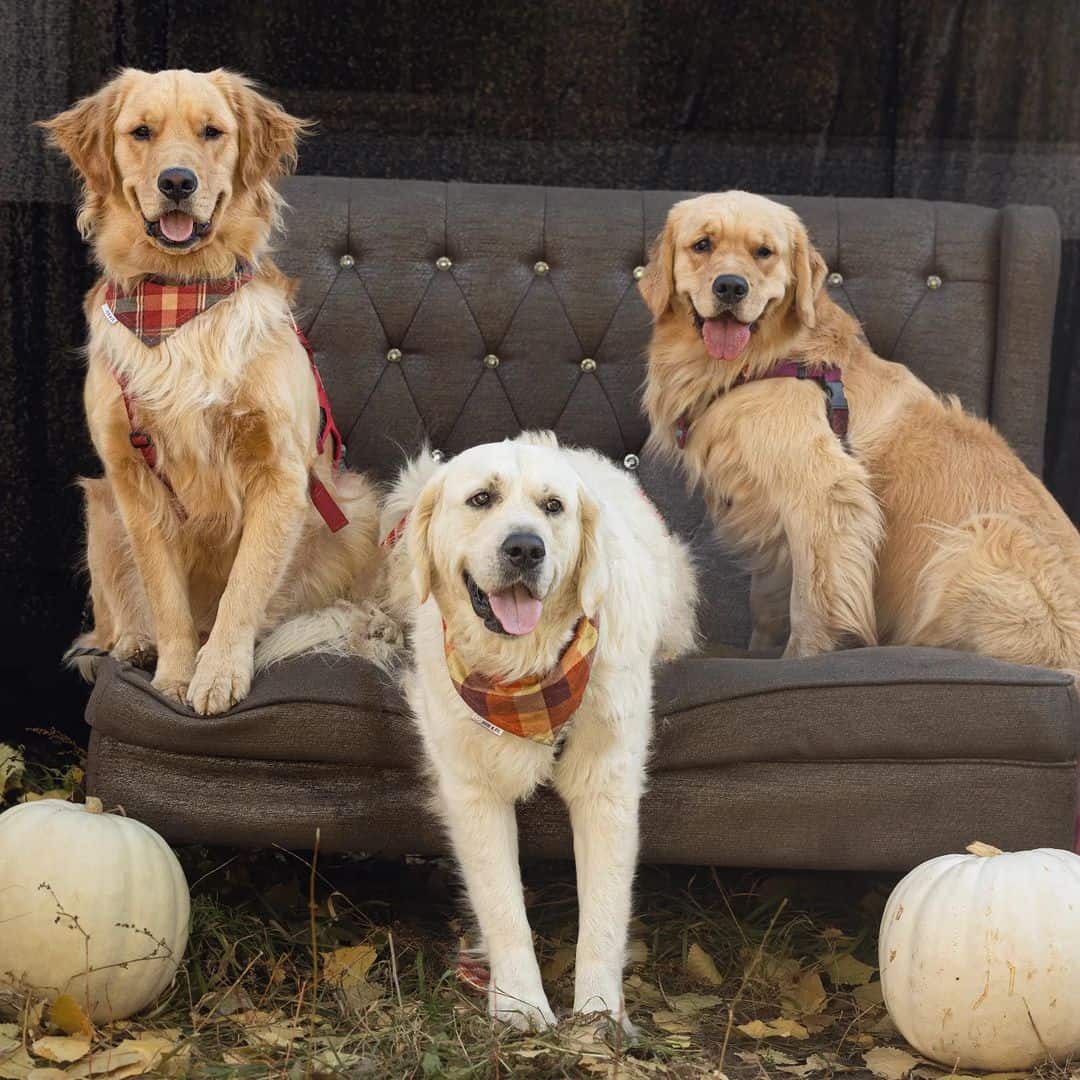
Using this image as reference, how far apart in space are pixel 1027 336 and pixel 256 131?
2.10 meters

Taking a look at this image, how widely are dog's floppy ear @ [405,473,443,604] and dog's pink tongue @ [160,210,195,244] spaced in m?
0.86

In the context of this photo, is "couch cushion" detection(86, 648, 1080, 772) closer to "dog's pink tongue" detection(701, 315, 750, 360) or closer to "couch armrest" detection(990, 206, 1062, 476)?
"dog's pink tongue" detection(701, 315, 750, 360)

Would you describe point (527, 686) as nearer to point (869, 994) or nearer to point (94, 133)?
point (869, 994)

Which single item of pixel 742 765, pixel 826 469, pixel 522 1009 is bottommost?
pixel 522 1009

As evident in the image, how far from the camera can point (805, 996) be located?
8.56ft

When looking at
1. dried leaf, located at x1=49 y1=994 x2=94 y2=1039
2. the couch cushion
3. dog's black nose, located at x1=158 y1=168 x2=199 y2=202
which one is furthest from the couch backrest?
dried leaf, located at x1=49 y1=994 x2=94 y2=1039

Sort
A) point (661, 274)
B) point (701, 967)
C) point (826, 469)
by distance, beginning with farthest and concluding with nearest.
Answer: point (661, 274), point (826, 469), point (701, 967)

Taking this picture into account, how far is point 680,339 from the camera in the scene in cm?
343

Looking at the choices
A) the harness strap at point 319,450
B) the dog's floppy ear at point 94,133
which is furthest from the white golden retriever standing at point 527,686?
the dog's floppy ear at point 94,133

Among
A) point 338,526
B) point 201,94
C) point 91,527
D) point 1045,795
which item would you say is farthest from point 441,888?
point 201,94

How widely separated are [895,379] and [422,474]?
1175 millimetres

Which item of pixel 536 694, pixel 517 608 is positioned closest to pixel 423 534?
pixel 517 608

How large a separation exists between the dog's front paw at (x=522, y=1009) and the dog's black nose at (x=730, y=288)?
5.38 feet

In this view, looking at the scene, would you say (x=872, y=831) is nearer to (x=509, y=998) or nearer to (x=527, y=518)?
(x=509, y=998)
